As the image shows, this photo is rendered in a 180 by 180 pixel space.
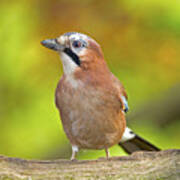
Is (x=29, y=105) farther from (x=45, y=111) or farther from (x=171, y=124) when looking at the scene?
(x=171, y=124)

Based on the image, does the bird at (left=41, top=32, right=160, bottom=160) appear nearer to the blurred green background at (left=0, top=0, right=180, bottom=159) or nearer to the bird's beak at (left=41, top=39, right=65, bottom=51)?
the bird's beak at (left=41, top=39, right=65, bottom=51)

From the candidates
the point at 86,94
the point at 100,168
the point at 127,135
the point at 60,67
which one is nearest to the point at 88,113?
the point at 86,94

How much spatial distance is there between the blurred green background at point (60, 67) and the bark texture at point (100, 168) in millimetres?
1785

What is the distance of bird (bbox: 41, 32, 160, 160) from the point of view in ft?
17.3

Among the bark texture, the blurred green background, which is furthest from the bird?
the blurred green background

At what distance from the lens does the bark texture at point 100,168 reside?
4531 millimetres

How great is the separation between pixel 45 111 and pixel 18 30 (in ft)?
3.95

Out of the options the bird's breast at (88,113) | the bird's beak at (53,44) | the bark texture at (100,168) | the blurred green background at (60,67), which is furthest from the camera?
the blurred green background at (60,67)

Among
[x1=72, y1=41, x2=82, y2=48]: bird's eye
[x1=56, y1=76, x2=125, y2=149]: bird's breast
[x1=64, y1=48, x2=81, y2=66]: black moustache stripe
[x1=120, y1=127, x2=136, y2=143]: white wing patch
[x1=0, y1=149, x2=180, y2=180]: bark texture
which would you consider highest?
[x1=72, y1=41, x2=82, y2=48]: bird's eye

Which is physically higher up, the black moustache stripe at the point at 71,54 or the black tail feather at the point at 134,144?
the black moustache stripe at the point at 71,54

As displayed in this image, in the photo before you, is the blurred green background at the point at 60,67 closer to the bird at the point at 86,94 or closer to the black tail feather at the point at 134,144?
the black tail feather at the point at 134,144

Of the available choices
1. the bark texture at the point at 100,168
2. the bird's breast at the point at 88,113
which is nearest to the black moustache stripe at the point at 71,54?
the bird's breast at the point at 88,113

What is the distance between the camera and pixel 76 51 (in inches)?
207

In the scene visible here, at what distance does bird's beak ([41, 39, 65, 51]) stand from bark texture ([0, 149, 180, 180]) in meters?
1.13
